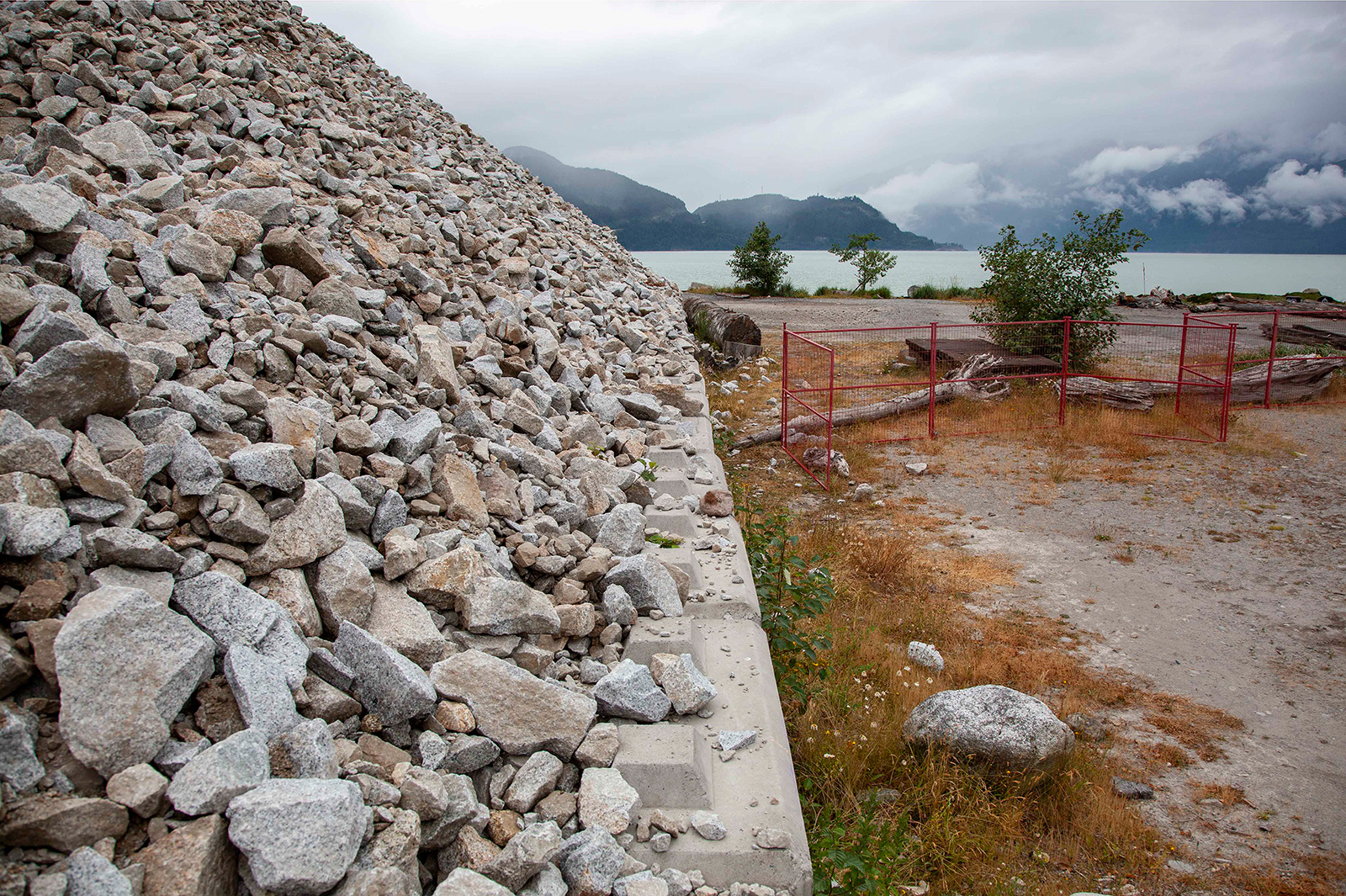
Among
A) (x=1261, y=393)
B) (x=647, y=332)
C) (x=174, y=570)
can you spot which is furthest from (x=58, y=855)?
(x=1261, y=393)

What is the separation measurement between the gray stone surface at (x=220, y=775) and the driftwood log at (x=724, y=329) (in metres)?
14.0

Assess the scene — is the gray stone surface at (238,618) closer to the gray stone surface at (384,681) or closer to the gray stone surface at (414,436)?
the gray stone surface at (384,681)

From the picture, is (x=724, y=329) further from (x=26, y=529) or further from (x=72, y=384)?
(x=26, y=529)

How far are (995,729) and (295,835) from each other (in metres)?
3.56

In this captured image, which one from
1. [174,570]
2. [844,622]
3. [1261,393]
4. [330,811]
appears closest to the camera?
[330,811]

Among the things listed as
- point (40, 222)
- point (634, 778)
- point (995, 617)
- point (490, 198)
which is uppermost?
point (490, 198)

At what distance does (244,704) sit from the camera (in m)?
2.44

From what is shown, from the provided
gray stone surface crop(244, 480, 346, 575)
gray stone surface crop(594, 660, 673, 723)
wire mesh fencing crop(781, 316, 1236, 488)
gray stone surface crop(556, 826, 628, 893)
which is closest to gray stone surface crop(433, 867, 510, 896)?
gray stone surface crop(556, 826, 628, 893)

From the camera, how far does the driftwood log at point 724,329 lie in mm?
16062

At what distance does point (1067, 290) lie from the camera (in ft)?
48.8

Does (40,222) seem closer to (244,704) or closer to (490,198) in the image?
(244,704)

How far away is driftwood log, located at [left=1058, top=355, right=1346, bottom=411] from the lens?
12461mm

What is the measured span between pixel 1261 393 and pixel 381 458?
14.9 meters

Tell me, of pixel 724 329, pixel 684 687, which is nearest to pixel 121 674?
pixel 684 687
